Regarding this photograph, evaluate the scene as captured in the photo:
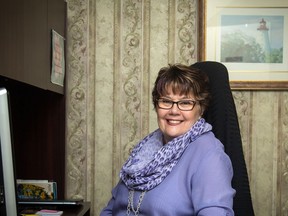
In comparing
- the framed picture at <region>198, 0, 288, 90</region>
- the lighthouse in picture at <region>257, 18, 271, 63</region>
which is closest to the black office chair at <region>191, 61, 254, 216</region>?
the framed picture at <region>198, 0, 288, 90</region>

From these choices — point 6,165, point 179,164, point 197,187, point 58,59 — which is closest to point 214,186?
point 197,187

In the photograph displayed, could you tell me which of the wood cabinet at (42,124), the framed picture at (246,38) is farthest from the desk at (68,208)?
the framed picture at (246,38)

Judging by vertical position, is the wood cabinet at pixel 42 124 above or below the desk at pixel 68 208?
above

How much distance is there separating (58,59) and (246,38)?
3.66ft

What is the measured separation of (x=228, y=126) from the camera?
143 cm

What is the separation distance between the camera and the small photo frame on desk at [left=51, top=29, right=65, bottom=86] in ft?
6.71

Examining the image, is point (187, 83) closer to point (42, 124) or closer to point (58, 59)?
point (58, 59)

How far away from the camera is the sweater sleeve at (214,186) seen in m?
1.25

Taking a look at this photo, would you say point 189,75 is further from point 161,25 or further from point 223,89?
point 161,25

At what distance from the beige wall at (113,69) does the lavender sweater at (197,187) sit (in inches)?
38.5

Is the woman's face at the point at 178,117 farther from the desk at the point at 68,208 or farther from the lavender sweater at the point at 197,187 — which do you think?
the desk at the point at 68,208

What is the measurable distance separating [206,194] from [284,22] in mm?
1497

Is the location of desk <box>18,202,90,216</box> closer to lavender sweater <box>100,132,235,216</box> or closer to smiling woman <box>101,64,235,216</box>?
smiling woman <box>101,64,235,216</box>

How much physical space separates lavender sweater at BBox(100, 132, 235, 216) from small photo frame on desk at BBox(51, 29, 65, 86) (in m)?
0.90
